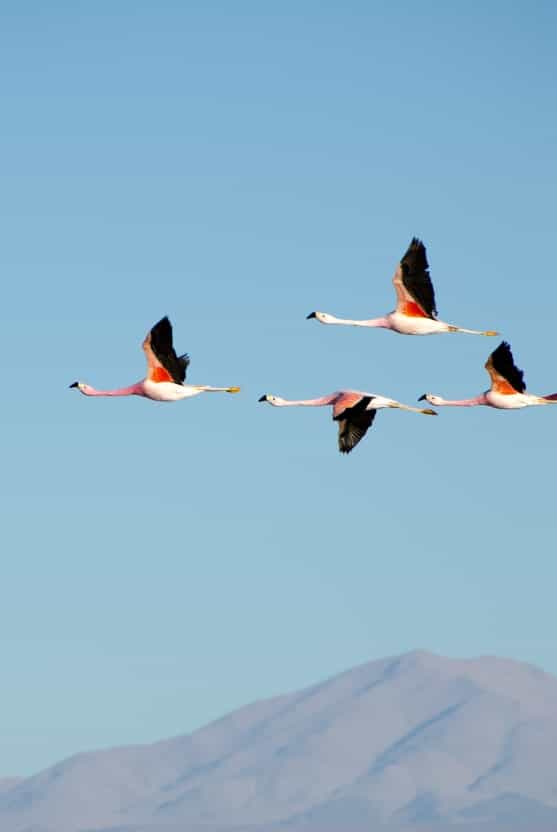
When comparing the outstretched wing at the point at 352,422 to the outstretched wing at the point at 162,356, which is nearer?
the outstretched wing at the point at 162,356

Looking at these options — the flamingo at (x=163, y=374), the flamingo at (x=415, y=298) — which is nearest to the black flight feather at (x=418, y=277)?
the flamingo at (x=415, y=298)

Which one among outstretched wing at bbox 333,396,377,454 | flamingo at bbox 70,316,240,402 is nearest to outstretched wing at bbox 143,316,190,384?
Answer: flamingo at bbox 70,316,240,402

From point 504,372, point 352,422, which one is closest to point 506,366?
point 504,372

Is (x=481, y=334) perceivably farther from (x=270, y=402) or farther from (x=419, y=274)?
(x=270, y=402)

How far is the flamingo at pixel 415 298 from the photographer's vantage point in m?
78.1

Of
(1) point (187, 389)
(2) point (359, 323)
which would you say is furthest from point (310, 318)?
(1) point (187, 389)

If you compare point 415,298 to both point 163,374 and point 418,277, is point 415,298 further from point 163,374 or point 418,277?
point 163,374

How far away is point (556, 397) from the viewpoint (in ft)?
260

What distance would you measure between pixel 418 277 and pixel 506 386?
16.9 ft

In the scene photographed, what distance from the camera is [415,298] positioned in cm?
7900

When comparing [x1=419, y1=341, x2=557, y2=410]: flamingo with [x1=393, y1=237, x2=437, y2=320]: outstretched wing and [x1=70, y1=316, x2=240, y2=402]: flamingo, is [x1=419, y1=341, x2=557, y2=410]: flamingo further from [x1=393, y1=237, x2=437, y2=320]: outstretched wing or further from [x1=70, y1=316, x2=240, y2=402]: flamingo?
[x1=70, y1=316, x2=240, y2=402]: flamingo

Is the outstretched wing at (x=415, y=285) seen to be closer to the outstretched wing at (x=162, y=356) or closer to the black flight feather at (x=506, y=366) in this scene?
the black flight feather at (x=506, y=366)

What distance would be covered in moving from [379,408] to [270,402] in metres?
7.91

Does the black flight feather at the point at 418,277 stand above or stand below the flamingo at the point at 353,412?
above
